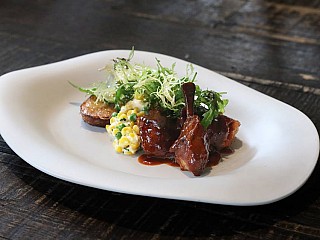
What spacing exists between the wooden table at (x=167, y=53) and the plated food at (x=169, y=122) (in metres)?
0.13

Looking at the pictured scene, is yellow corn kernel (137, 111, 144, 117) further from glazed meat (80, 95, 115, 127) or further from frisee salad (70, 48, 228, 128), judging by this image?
glazed meat (80, 95, 115, 127)

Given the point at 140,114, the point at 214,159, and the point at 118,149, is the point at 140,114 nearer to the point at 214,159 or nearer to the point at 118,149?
the point at 118,149

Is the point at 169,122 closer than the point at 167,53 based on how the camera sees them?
Yes

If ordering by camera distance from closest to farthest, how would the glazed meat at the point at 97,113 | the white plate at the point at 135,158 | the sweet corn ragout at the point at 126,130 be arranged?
the white plate at the point at 135,158 → the sweet corn ragout at the point at 126,130 → the glazed meat at the point at 97,113

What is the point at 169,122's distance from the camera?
53.6 inches

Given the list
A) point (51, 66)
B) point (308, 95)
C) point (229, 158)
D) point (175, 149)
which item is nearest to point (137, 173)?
point (175, 149)

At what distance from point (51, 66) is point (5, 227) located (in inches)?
26.0

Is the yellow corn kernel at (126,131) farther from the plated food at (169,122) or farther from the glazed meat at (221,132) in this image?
the glazed meat at (221,132)

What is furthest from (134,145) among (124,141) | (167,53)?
(167,53)

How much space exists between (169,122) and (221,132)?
116 mm

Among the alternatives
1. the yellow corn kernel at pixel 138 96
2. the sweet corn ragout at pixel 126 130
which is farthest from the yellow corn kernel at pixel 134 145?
the yellow corn kernel at pixel 138 96

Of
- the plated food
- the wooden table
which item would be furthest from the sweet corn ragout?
the wooden table

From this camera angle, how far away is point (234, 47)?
2.12m

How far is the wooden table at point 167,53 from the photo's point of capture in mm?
1160
